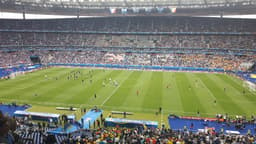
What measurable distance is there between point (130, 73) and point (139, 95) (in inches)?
807

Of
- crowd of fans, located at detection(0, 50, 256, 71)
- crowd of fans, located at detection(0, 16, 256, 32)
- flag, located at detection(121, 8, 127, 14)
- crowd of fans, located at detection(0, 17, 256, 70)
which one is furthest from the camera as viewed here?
flag, located at detection(121, 8, 127, 14)

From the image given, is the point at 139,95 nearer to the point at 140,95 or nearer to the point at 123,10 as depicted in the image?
the point at 140,95

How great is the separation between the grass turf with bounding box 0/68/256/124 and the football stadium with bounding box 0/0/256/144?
0.17 m

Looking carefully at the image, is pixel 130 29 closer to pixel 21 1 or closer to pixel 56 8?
pixel 56 8

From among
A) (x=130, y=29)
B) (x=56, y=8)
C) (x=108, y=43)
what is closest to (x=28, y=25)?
(x=56, y=8)

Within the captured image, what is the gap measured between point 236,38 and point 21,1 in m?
83.2

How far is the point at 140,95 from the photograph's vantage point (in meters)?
32.6

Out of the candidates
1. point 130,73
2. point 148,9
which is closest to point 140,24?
point 148,9

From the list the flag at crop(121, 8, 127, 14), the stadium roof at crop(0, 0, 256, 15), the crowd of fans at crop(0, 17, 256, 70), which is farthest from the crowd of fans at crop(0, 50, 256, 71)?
the flag at crop(121, 8, 127, 14)

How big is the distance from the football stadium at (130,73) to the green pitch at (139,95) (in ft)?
0.55

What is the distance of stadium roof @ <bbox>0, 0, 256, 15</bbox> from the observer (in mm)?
69375

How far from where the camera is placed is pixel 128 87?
3744 cm

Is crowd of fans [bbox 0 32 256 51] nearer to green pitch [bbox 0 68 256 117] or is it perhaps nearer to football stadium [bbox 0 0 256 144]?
football stadium [bbox 0 0 256 144]

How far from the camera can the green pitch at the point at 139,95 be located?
27422mm
